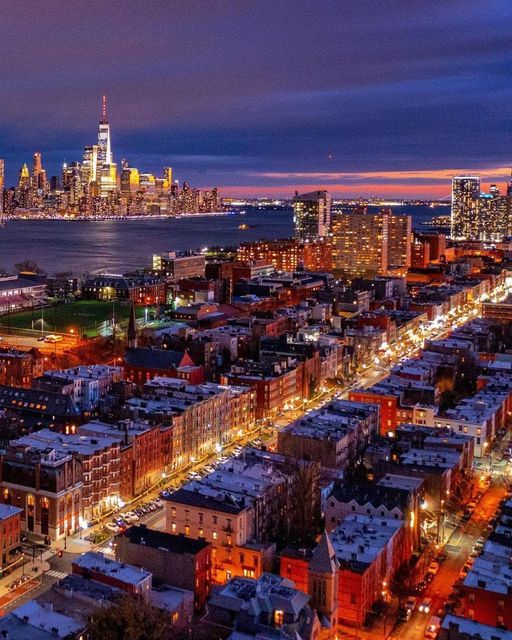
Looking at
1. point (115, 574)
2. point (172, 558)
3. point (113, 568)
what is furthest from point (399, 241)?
point (115, 574)

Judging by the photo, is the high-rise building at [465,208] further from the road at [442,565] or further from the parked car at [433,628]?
the parked car at [433,628]

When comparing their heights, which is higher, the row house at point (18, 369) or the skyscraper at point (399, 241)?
the skyscraper at point (399, 241)

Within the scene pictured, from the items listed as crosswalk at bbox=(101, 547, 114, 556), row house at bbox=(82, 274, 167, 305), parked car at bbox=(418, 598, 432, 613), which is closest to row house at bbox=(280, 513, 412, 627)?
parked car at bbox=(418, 598, 432, 613)

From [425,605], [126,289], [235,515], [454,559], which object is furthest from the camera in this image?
[126,289]

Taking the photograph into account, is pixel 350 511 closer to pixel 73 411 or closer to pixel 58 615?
pixel 58 615

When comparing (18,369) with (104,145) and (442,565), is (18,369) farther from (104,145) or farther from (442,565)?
(104,145)

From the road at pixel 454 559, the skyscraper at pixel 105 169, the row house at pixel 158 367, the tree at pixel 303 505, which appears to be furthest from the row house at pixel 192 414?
the skyscraper at pixel 105 169

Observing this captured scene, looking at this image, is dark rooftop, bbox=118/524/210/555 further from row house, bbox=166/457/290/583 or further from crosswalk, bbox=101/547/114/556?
crosswalk, bbox=101/547/114/556

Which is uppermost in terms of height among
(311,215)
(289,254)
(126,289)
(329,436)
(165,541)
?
(311,215)
